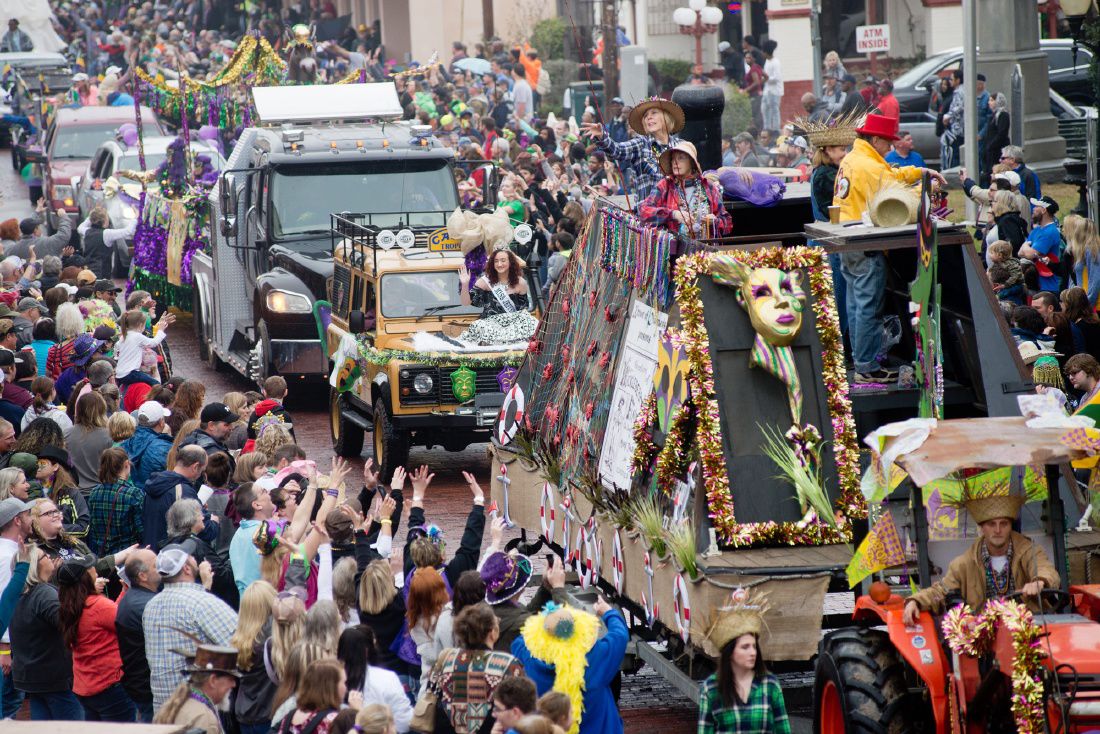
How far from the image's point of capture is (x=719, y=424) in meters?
8.92

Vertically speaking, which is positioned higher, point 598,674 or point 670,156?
point 670,156

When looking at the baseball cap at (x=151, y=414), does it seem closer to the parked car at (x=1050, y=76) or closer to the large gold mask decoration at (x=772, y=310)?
the large gold mask decoration at (x=772, y=310)

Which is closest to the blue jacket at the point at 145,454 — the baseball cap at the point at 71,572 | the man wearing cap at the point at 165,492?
the man wearing cap at the point at 165,492

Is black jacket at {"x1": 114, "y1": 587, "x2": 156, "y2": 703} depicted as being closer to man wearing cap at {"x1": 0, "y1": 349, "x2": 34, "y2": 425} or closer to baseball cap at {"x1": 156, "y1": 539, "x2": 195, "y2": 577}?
baseball cap at {"x1": 156, "y1": 539, "x2": 195, "y2": 577}

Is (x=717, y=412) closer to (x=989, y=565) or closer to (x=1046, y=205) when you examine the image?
(x=989, y=565)

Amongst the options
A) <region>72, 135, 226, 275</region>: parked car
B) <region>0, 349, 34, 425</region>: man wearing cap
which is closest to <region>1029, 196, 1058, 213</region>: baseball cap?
<region>0, 349, 34, 425</region>: man wearing cap

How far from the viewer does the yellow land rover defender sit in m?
16.0

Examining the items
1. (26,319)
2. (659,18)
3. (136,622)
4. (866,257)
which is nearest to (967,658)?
(866,257)

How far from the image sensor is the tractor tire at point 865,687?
767cm

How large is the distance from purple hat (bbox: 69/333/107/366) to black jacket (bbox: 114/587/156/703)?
720 cm

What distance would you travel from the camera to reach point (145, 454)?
1323 cm

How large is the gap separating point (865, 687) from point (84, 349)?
10126 millimetres

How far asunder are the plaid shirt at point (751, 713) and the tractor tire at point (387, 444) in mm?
8645

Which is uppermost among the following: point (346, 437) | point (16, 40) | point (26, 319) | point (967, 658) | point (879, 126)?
point (16, 40)
